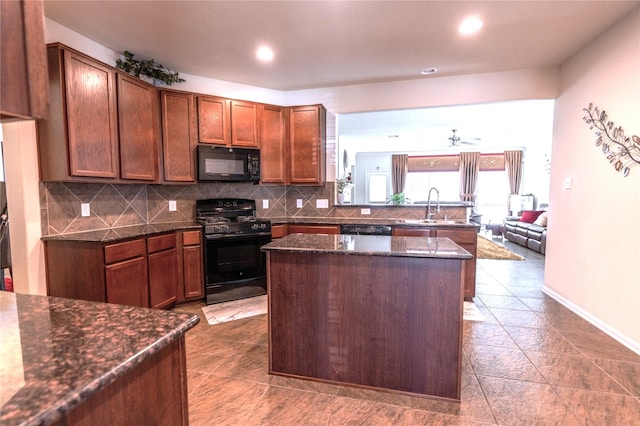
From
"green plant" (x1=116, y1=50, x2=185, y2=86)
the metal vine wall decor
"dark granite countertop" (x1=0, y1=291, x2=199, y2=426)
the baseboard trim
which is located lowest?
the baseboard trim

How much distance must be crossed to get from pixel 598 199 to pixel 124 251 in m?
4.26

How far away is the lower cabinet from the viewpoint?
8.02 feet

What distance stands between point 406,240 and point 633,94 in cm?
222

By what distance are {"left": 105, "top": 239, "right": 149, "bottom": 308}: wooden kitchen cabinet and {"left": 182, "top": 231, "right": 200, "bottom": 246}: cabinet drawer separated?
0.48 metres

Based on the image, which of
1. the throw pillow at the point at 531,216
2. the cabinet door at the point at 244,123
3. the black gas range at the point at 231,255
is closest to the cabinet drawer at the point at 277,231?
the black gas range at the point at 231,255

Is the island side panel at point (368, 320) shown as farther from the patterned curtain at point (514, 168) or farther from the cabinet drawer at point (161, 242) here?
the patterned curtain at point (514, 168)

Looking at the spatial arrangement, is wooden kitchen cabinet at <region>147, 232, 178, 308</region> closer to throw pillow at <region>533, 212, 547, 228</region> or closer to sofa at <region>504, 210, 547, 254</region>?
sofa at <region>504, 210, 547, 254</region>

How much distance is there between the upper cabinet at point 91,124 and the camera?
237 cm

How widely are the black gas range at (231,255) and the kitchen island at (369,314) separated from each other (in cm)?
154

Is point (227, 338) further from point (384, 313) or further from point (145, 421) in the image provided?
point (145, 421)

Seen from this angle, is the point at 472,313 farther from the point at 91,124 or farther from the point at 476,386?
the point at 91,124

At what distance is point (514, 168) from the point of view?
9.16m

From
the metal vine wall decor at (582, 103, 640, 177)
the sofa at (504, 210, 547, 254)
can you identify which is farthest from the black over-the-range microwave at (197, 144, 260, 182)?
the sofa at (504, 210, 547, 254)

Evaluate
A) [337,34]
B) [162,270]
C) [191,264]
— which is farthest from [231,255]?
[337,34]
